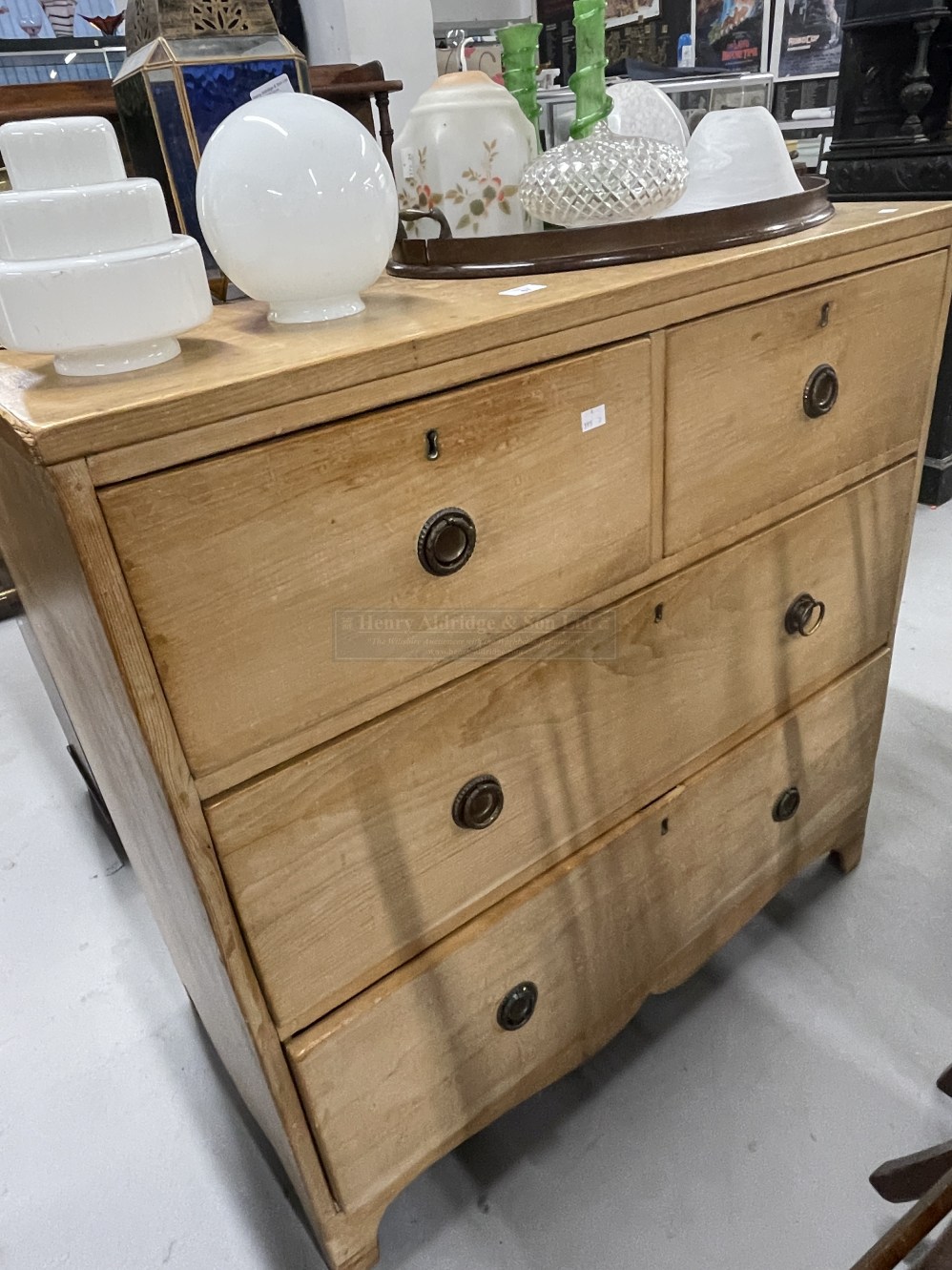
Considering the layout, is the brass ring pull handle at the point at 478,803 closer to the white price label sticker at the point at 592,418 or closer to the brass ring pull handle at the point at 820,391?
the white price label sticker at the point at 592,418

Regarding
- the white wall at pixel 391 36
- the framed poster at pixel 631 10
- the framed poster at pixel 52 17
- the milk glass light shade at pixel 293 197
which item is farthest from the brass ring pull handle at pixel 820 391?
the framed poster at pixel 631 10

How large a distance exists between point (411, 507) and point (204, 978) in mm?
538

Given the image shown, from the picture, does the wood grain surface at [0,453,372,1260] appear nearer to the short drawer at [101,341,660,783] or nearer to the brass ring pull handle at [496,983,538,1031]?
the short drawer at [101,341,660,783]

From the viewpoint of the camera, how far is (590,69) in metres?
0.83

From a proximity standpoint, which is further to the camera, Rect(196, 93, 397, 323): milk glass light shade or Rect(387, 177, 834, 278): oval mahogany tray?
Rect(387, 177, 834, 278): oval mahogany tray

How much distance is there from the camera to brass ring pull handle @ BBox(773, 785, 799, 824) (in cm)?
110

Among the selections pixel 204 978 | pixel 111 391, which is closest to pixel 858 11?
pixel 111 391

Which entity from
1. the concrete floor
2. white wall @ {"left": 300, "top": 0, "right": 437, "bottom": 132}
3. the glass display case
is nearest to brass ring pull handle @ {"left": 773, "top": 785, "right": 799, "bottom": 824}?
the concrete floor

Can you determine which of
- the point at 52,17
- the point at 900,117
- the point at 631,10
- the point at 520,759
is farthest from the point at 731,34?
the point at 520,759

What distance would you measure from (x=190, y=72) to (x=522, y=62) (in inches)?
14.2

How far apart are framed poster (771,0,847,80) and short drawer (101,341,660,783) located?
11.0 ft

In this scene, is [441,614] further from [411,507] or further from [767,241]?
[767,241]

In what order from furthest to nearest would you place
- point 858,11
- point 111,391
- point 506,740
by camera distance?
point 858,11 < point 506,740 < point 111,391

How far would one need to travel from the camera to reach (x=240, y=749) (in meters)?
0.59
